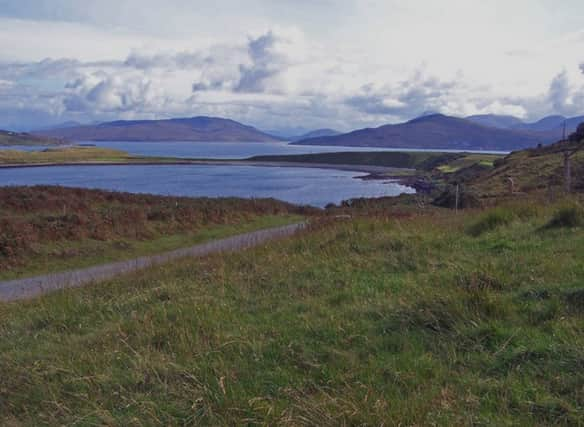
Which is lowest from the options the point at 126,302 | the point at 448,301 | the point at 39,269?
the point at 39,269

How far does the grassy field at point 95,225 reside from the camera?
17.4m

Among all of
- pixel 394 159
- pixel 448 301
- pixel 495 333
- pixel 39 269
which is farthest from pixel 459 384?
pixel 394 159

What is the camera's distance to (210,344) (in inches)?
202

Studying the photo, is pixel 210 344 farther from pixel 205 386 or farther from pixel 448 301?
pixel 448 301

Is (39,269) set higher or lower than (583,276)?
lower

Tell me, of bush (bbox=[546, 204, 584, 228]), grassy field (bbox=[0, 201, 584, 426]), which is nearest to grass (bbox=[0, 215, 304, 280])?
grassy field (bbox=[0, 201, 584, 426])

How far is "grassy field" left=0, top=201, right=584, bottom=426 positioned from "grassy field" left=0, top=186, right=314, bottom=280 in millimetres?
9729

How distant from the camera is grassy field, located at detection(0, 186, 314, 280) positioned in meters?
17.4

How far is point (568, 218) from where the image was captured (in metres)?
9.91

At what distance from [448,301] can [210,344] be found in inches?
96.8

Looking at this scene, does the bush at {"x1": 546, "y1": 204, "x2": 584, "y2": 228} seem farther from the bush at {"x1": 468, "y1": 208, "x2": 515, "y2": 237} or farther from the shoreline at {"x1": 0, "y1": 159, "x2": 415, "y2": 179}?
the shoreline at {"x1": 0, "y1": 159, "x2": 415, "y2": 179}

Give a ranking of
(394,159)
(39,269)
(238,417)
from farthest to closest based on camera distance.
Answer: (394,159)
(39,269)
(238,417)

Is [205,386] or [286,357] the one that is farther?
[286,357]

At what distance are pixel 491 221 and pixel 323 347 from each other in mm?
7521
